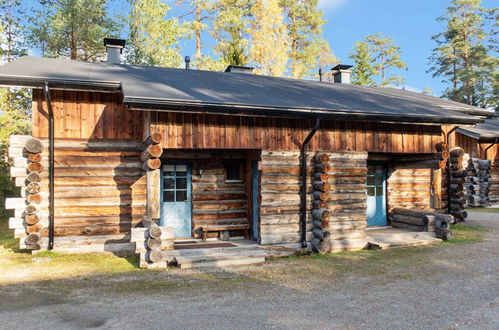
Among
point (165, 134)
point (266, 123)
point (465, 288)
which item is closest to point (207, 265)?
point (165, 134)

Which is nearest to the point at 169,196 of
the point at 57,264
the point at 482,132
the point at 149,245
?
the point at 149,245

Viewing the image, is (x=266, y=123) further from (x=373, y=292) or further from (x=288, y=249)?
(x=373, y=292)

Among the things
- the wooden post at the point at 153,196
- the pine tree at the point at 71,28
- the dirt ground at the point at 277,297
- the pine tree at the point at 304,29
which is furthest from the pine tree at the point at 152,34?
the dirt ground at the point at 277,297

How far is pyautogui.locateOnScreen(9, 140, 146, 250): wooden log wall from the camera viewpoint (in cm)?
949

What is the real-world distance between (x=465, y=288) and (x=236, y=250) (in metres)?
4.84

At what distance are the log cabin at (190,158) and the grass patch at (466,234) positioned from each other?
2.35 meters

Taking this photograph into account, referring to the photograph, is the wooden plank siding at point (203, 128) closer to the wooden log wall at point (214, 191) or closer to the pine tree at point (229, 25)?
the wooden log wall at point (214, 191)

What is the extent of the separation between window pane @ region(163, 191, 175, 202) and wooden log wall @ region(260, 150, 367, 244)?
9.23ft

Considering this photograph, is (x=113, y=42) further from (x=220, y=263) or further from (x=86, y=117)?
(x=220, y=263)

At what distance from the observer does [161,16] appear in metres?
25.2

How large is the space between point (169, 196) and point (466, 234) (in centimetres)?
966

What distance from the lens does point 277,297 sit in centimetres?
623

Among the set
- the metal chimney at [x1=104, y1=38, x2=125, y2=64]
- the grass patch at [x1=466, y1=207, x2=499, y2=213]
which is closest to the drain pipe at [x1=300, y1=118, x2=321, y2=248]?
the metal chimney at [x1=104, y1=38, x2=125, y2=64]

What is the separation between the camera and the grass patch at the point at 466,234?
11.0 meters
